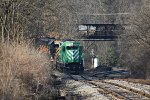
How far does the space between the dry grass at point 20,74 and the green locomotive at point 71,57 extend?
16.9m

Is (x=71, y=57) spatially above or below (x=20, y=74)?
above

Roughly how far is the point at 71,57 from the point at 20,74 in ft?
71.6

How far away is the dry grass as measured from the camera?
1359 cm

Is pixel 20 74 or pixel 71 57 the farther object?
pixel 71 57

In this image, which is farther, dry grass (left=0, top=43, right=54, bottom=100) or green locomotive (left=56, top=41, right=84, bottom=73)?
green locomotive (left=56, top=41, right=84, bottom=73)

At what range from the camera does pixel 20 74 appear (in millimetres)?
16359

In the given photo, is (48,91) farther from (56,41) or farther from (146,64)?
(146,64)

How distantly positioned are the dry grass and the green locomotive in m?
16.9

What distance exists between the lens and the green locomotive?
124ft

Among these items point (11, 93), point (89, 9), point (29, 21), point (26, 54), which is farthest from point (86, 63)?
point (11, 93)

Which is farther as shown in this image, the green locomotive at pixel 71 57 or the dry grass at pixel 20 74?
the green locomotive at pixel 71 57

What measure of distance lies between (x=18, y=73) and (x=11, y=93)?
2462mm

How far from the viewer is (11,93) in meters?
13.4

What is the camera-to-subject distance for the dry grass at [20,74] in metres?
13.6
